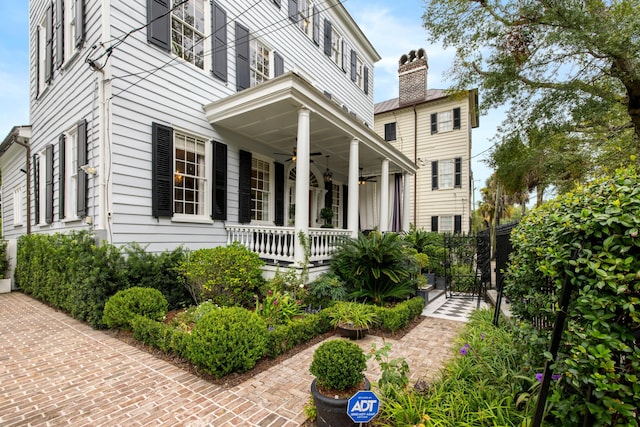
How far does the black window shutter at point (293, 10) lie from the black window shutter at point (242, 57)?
2.48 meters

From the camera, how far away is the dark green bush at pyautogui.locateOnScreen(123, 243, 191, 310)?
5145 millimetres

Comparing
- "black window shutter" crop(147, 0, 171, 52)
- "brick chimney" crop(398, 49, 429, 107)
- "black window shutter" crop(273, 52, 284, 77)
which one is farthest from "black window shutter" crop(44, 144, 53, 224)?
"brick chimney" crop(398, 49, 429, 107)

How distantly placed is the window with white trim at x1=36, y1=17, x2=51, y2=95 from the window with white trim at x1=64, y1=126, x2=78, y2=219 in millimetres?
2881

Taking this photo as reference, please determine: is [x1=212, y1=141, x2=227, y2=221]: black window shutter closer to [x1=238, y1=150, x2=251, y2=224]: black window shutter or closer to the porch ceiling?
[x1=238, y1=150, x2=251, y2=224]: black window shutter

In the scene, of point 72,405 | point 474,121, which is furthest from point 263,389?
point 474,121

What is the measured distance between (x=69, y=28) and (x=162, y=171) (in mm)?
4347

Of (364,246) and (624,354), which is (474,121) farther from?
(624,354)

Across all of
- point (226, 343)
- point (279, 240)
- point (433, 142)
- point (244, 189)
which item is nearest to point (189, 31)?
point (244, 189)

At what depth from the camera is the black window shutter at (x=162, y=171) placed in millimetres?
5637

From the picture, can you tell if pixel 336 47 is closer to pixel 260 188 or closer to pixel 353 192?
pixel 260 188

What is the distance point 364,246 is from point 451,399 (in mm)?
3706

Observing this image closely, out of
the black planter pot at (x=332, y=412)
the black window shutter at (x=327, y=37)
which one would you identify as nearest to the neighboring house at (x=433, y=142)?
the black window shutter at (x=327, y=37)

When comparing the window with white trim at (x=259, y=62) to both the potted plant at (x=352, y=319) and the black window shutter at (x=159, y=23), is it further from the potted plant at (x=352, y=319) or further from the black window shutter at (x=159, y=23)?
the potted plant at (x=352, y=319)

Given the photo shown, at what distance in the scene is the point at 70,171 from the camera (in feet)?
21.4
